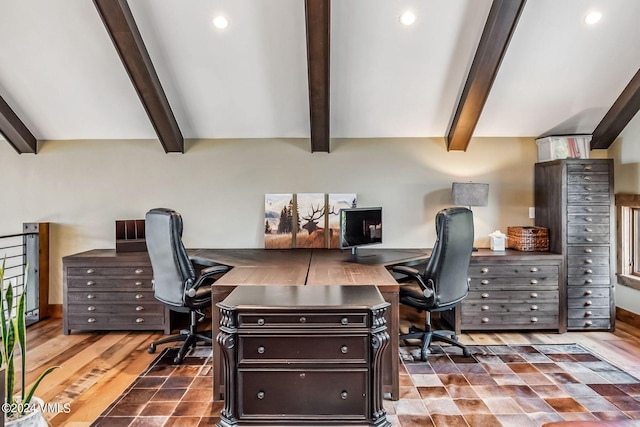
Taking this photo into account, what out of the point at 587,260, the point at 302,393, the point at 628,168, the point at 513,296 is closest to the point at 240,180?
the point at 302,393

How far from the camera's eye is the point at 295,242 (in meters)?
4.47

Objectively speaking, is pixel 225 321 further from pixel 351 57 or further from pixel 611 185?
pixel 611 185

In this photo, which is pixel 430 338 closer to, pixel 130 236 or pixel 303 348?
pixel 303 348

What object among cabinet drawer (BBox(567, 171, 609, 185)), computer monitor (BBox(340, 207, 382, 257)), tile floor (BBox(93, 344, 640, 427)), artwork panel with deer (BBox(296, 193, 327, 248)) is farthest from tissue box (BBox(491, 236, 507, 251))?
artwork panel with deer (BBox(296, 193, 327, 248))

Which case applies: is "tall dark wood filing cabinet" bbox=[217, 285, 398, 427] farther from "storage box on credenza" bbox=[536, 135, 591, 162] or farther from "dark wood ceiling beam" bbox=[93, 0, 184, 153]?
"storage box on credenza" bbox=[536, 135, 591, 162]

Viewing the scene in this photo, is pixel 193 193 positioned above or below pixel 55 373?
above

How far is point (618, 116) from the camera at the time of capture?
13.1 ft

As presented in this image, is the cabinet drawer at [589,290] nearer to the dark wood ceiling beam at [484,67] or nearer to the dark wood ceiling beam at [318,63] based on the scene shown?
the dark wood ceiling beam at [484,67]

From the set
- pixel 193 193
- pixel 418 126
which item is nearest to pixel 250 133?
pixel 193 193

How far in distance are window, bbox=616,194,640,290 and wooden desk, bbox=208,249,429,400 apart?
2.12 metres

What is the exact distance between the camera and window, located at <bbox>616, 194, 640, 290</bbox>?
13.6 feet

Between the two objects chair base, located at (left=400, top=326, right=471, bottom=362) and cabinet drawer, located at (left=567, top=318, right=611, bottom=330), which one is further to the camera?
cabinet drawer, located at (left=567, top=318, right=611, bottom=330)

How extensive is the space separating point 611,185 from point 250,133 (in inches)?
144

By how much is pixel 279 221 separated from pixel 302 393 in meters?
2.50
